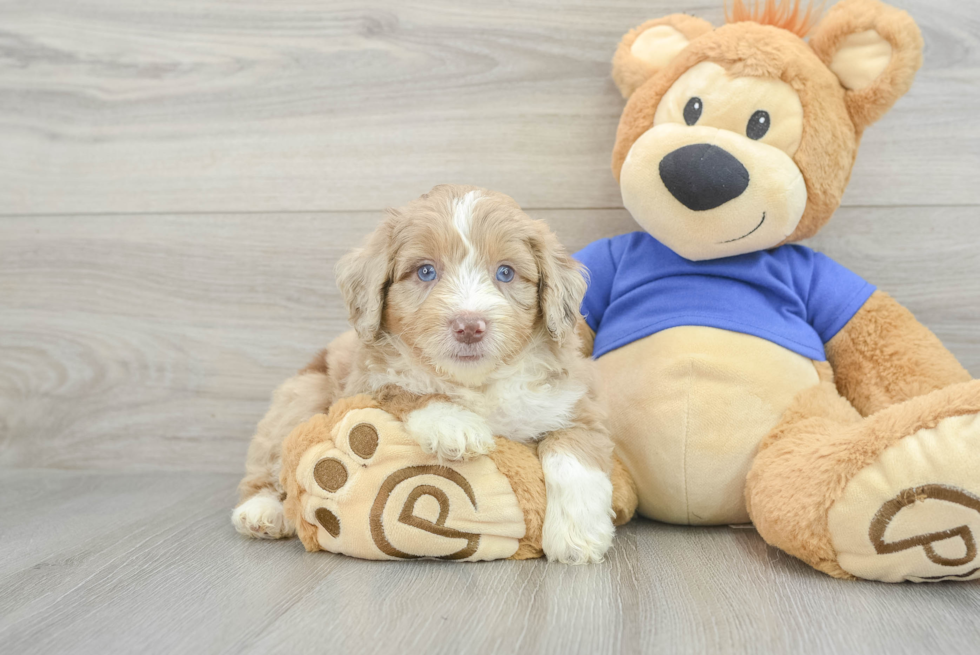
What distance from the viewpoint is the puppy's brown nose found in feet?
4.87

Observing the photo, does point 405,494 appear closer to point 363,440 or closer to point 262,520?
point 363,440

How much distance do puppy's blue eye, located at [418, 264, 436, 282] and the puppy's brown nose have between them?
17cm

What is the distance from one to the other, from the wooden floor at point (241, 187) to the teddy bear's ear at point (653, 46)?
0.26m

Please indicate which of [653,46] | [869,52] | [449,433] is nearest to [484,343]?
[449,433]

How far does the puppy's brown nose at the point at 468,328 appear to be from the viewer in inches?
58.4

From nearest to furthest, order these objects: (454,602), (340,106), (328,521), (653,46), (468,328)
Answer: (454,602) < (468,328) < (328,521) < (653,46) < (340,106)

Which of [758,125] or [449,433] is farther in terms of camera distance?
[758,125]

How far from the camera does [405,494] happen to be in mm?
1548

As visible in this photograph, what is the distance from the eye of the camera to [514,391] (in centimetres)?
168

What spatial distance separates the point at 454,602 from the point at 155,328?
164 centimetres

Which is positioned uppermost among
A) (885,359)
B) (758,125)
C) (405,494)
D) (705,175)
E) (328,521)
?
(758,125)

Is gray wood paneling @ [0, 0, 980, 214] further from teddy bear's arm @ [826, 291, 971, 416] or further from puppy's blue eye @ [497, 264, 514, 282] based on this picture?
puppy's blue eye @ [497, 264, 514, 282]

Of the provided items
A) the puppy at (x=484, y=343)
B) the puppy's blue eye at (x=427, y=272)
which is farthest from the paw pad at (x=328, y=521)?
the puppy's blue eye at (x=427, y=272)

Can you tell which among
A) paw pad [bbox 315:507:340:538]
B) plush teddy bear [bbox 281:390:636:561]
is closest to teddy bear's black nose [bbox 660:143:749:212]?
plush teddy bear [bbox 281:390:636:561]
